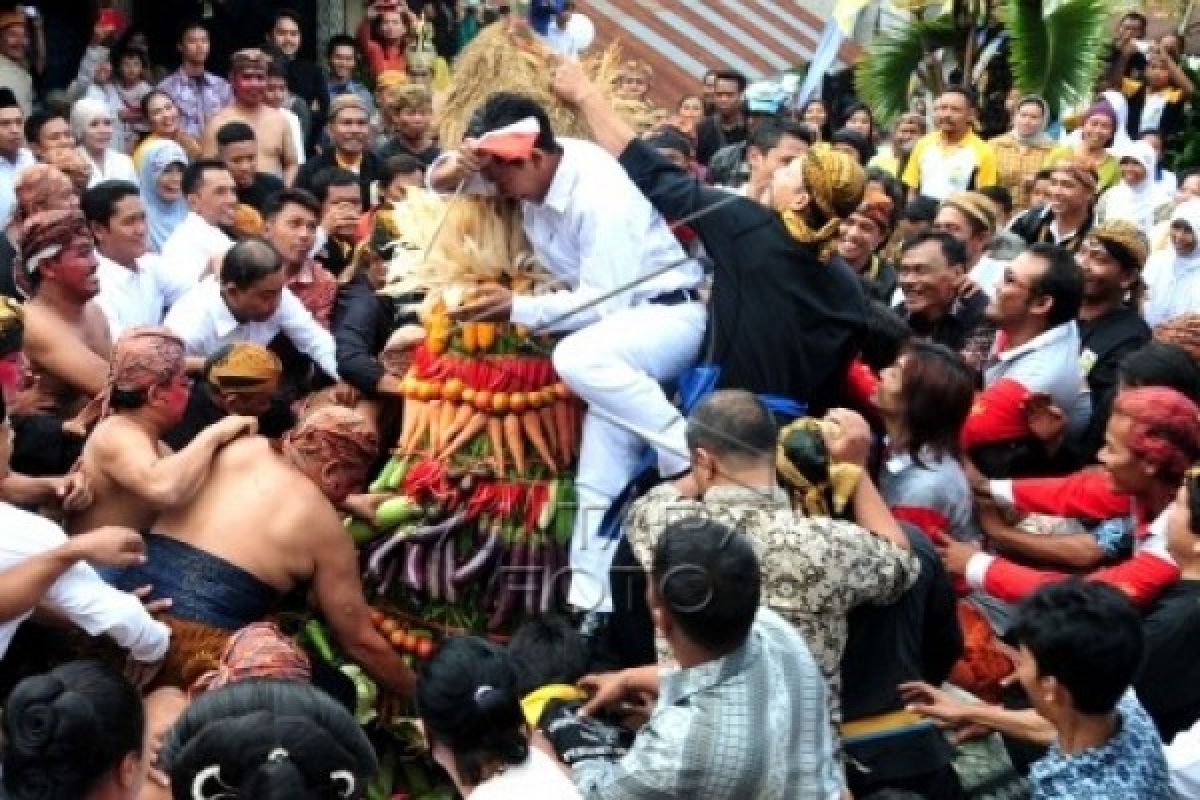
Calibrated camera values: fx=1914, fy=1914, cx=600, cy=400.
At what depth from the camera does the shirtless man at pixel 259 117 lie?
11258mm

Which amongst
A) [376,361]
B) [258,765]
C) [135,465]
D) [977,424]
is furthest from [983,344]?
[258,765]

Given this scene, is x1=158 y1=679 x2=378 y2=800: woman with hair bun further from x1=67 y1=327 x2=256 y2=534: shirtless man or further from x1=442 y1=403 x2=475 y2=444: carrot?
x1=442 y1=403 x2=475 y2=444: carrot

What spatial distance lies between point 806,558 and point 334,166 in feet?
21.7

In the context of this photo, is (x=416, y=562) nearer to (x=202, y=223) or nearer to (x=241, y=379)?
(x=241, y=379)

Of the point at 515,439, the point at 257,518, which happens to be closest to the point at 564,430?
the point at 515,439

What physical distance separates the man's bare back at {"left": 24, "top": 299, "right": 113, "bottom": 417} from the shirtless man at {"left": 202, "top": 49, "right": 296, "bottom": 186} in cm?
521

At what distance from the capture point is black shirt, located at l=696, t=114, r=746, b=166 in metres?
13.4

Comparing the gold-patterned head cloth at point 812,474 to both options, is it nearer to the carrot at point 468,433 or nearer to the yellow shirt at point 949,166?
the carrot at point 468,433

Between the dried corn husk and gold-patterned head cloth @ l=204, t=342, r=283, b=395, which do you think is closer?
the dried corn husk

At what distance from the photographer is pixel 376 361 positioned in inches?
257

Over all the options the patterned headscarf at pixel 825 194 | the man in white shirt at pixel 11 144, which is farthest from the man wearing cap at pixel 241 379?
the man in white shirt at pixel 11 144

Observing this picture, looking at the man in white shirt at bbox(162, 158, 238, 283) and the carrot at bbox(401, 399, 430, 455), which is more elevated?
the carrot at bbox(401, 399, 430, 455)

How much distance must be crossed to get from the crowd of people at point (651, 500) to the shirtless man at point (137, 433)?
0.01m

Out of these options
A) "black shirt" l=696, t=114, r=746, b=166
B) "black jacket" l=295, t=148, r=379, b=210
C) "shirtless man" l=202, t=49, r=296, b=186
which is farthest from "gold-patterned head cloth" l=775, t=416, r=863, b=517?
"black shirt" l=696, t=114, r=746, b=166
